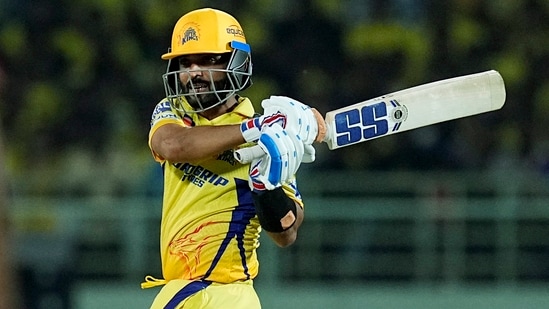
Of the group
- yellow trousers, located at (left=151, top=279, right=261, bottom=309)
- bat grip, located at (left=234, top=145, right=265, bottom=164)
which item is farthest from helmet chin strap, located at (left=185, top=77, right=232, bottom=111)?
yellow trousers, located at (left=151, top=279, right=261, bottom=309)

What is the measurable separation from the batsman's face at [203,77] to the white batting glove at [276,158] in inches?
12.2

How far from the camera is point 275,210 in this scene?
3.51 meters

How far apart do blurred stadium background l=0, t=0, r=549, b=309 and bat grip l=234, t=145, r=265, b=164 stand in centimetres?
345

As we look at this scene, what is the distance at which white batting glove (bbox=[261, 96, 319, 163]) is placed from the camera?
11.0ft

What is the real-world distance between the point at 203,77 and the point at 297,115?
1.39ft

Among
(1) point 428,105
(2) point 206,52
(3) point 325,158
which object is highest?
(3) point 325,158

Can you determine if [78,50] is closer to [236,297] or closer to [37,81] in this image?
[37,81]

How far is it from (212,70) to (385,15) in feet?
17.2

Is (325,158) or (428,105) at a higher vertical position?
(325,158)

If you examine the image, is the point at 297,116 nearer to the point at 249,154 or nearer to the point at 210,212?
the point at 249,154

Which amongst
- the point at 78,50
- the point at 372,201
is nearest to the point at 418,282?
the point at 372,201

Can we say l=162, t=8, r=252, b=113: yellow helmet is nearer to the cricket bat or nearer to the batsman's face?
the batsman's face

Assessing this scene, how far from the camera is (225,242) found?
12.2 ft

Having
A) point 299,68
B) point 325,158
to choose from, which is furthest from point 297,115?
point 299,68
